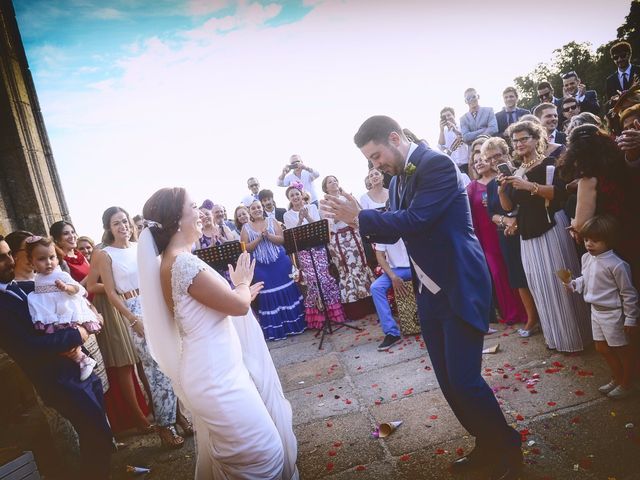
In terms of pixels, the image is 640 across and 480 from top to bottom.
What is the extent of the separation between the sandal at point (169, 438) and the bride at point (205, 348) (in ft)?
4.77

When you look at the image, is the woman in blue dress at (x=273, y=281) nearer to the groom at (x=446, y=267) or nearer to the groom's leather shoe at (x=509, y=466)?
the groom at (x=446, y=267)

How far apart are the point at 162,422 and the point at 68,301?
1.67m

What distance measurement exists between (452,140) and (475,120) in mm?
616

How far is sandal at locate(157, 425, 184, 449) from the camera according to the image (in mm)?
4055

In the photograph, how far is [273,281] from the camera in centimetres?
757

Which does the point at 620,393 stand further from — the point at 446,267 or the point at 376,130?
the point at 376,130

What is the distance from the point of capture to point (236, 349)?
2.81 meters

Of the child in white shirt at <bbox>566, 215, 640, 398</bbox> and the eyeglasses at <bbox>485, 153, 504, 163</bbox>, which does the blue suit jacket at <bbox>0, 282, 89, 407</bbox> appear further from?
the eyeglasses at <bbox>485, 153, 504, 163</bbox>

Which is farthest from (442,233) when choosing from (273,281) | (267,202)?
(267,202)

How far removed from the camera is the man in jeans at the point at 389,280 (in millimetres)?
5875

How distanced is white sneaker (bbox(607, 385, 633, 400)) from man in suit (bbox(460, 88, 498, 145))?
20.0 feet

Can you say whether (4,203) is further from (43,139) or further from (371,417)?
(371,417)

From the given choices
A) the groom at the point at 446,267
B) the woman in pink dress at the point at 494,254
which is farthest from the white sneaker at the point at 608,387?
the woman in pink dress at the point at 494,254

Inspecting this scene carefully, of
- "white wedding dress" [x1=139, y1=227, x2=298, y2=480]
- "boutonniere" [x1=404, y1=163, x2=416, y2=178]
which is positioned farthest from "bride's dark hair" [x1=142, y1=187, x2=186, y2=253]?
"boutonniere" [x1=404, y1=163, x2=416, y2=178]
